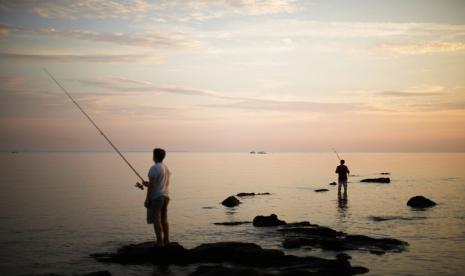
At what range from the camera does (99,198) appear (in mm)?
38656

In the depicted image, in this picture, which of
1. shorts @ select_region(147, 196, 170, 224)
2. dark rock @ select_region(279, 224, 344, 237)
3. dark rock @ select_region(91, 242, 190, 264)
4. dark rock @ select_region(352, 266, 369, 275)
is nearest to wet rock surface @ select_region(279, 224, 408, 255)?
dark rock @ select_region(279, 224, 344, 237)

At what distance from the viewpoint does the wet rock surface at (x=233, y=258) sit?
486 inches

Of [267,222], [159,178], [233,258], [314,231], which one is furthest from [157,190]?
[267,222]

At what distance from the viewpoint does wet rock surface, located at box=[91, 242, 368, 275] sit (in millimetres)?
12352

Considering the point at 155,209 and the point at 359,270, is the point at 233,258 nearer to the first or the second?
the point at 155,209

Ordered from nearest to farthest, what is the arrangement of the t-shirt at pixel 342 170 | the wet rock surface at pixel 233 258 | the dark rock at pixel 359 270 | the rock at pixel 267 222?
the wet rock surface at pixel 233 258 < the dark rock at pixel 359 270 < the rock at pixel 267 222 < the t-shirt at pixel 342 170

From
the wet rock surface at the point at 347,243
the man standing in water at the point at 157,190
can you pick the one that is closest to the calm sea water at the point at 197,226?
the wet rock surface at the point at 347,243

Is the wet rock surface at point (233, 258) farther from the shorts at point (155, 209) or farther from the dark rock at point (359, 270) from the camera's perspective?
the shorts at point (155, 209)

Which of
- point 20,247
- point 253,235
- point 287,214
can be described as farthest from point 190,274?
point 287,214

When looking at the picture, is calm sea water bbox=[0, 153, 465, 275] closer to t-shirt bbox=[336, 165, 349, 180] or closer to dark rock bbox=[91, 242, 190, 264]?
dark rock bbox=[91, 242, 190, 264]

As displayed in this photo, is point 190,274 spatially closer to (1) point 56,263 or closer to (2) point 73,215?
(1) point 56,263

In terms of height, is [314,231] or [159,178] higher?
[159,178]

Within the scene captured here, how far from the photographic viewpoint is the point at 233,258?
13766 mm

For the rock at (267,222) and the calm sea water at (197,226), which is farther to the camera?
the rock at (267,222)
